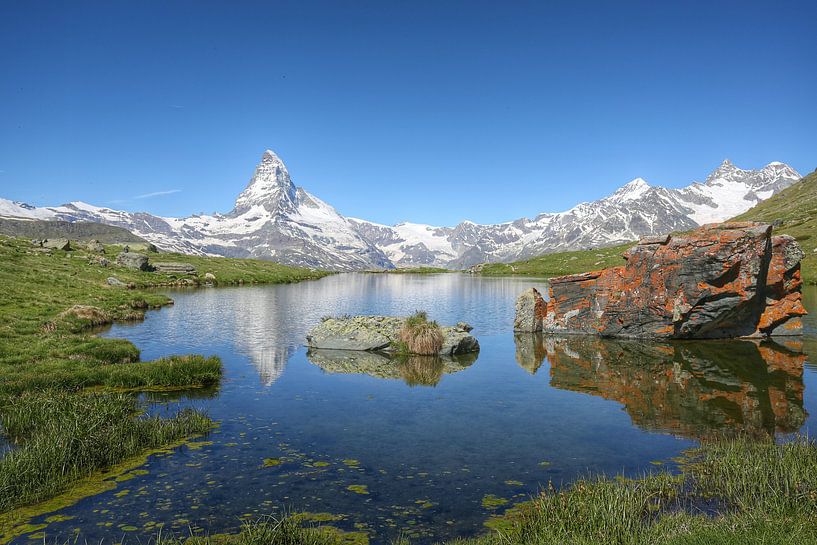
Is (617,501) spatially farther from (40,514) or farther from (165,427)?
(165,427)

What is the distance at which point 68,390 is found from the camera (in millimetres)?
24406

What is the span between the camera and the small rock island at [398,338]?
127 ft

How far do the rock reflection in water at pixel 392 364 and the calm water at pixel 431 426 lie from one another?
19cm

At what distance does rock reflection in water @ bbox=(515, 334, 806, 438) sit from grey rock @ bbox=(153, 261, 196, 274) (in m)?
109

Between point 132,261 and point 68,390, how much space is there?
339 ft

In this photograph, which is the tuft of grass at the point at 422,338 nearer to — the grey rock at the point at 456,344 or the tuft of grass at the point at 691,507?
the grey rock at the point at 456,344

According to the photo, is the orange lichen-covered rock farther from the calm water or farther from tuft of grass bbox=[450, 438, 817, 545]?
tuft of grass bbox=[450, 438, 817, 545]

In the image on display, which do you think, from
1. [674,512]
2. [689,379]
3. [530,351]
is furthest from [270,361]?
[674,512]

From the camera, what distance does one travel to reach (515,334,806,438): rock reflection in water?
2070cm

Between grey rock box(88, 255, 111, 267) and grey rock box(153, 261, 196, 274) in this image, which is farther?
grey rock box(153, 261, 196, 274)

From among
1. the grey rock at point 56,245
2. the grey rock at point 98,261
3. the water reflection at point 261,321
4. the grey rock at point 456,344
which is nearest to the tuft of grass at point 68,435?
the water reflection at point 261,321

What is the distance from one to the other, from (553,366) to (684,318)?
14023mm

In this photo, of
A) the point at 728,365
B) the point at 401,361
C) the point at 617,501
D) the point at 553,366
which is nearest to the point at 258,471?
the point at 617,501

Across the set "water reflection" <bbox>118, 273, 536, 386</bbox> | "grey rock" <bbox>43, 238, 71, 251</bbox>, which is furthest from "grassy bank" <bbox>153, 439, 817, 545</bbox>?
"grey rock" <bbox>43, 238, 71, 251</bbox>
